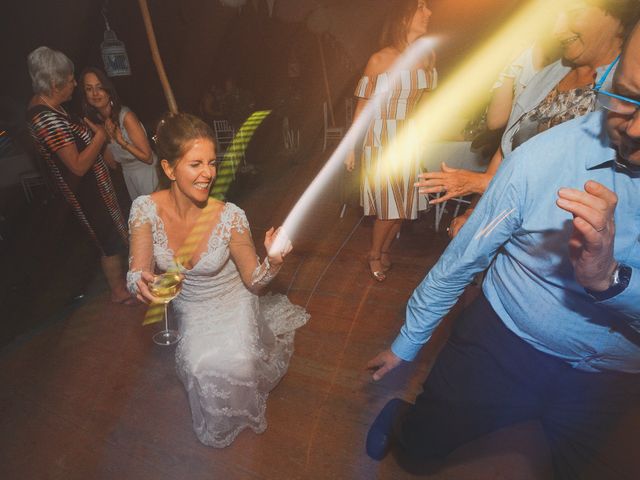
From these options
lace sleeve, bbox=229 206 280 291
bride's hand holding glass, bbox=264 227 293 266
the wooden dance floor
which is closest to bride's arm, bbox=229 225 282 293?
lace sleeve, bbox=229 206 280 291

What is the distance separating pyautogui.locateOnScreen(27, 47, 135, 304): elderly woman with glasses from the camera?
2.76 metres

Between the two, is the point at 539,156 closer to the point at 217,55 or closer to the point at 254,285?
the point at 254,285

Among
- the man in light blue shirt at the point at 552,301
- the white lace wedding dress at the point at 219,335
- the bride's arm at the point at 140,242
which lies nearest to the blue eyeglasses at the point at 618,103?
the man in light blue shirt at the point at 552,301

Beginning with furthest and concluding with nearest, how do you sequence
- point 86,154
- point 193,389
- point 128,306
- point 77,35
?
1. point 77,35
2. point 128,306
3. point 86,154
4. point 193,389

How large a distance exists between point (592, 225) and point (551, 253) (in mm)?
409

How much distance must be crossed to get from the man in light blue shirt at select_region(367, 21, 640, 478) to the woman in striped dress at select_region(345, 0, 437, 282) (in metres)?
2.05

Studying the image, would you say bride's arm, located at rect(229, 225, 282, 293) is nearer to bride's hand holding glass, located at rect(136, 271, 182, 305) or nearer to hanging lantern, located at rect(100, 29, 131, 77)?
bride's hand holding glass, located at rect(136, 271, 182, 305)

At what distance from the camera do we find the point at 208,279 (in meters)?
2.55

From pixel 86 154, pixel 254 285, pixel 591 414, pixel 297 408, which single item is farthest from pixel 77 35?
pixel 591 414

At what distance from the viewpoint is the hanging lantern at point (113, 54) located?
5.30 meters

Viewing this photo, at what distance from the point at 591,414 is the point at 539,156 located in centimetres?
101

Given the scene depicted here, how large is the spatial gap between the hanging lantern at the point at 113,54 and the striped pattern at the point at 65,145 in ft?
10.1

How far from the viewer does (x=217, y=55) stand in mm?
7719

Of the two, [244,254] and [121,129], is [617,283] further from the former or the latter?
[121,129]
